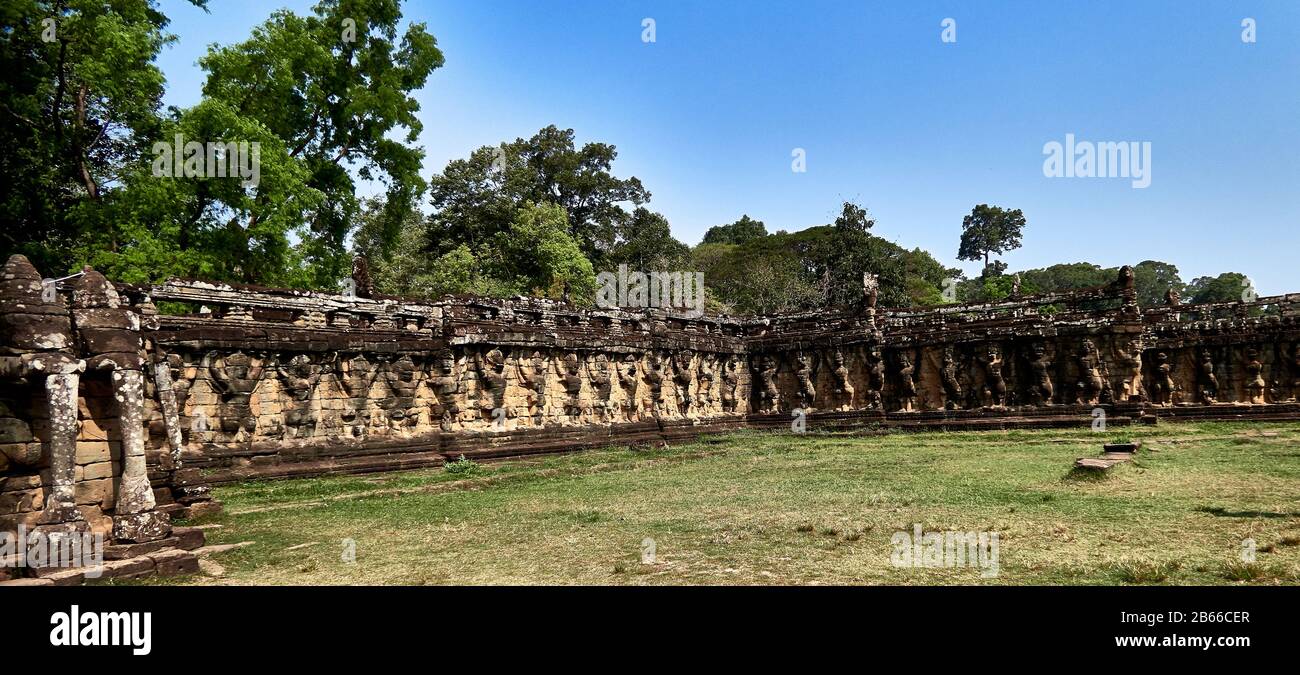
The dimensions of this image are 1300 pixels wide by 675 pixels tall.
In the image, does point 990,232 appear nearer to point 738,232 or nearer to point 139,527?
point 738,232

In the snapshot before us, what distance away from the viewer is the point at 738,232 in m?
70.8

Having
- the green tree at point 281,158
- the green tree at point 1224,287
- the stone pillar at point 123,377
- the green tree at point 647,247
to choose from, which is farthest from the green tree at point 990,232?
the stone pillar at point 123,377

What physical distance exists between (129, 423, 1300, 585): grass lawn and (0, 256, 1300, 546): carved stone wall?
4.53ft

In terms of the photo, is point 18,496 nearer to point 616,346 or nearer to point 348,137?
point 616,346

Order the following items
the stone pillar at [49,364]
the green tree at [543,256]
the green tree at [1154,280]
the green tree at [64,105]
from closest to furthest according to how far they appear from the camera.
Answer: the stone pillar at [49,364]
the green tree at [64,105]
the green tree at [543,256]
the green tree at [1154,280]

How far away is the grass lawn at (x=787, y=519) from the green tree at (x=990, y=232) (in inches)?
2021

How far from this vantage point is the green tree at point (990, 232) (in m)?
62.4

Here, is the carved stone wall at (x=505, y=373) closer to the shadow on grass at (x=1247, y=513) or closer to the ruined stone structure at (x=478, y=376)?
the ruined stone structure at (x=478, y=376)

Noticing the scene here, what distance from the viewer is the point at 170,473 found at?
9.09 m

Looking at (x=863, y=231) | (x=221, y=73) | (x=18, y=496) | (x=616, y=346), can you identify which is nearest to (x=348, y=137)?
(x=221, y=73)

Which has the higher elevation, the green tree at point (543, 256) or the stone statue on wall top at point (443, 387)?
the green tree at point (543, 256)

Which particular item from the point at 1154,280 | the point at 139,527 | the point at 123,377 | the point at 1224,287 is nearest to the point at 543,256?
the point at 123,377

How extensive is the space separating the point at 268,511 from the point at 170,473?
4.34 ft
